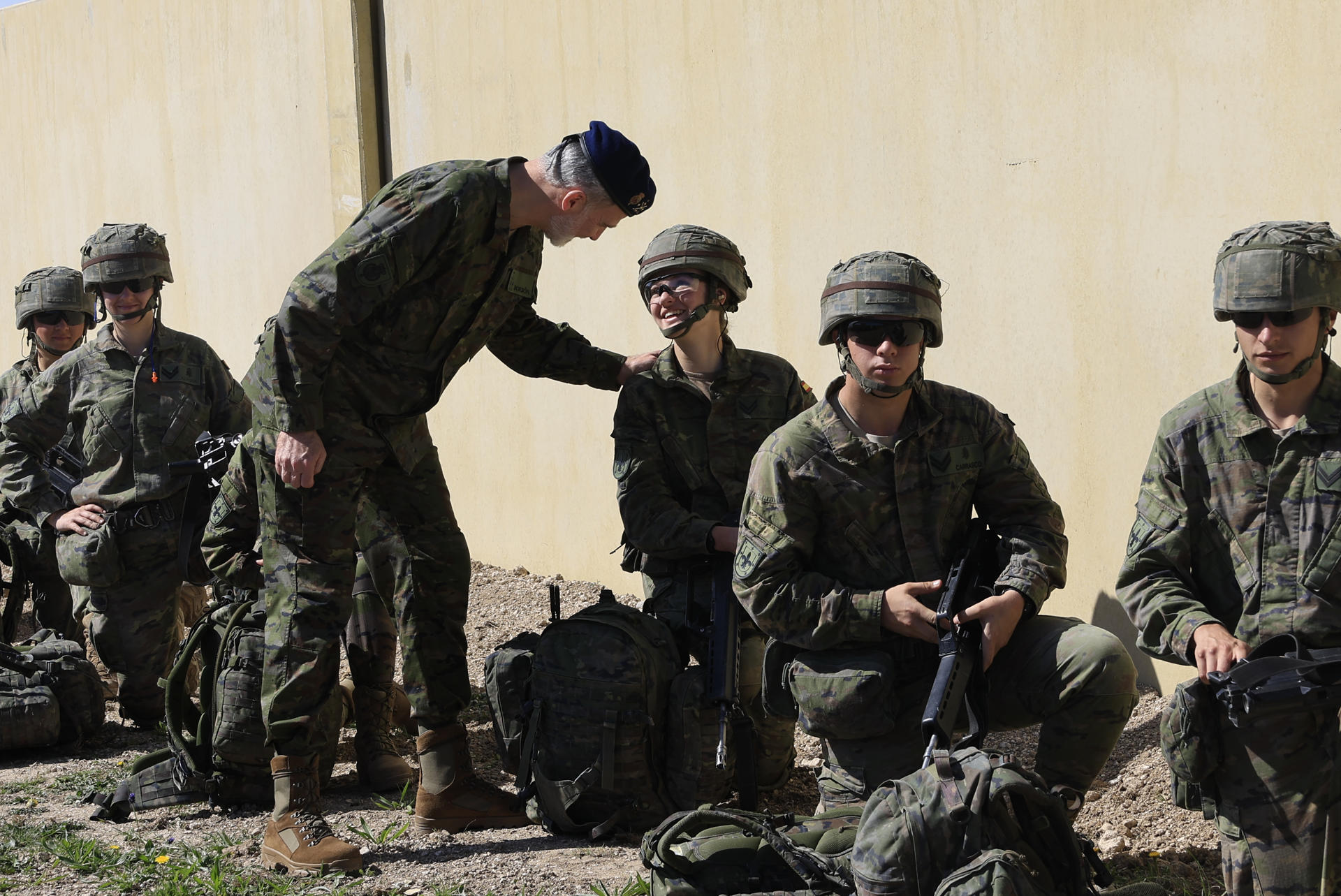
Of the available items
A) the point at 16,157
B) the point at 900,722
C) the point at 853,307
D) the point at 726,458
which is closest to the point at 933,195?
the point at 726,458

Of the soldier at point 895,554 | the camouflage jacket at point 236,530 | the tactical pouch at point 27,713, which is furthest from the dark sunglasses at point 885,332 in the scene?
the tactical pouch at point 27,713

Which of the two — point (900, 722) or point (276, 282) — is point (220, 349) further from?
point (900, 722)

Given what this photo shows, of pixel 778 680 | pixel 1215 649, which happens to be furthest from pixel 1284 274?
pixel 778 680

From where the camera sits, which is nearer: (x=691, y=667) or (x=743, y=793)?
(x=743, y=793)

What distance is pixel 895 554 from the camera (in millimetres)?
3902

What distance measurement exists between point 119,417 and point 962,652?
12.8 ft

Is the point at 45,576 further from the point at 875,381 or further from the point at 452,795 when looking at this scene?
the point at 875,381

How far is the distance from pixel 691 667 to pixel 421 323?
1313 mm

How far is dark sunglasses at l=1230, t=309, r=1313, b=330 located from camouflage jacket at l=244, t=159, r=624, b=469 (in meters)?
2.00

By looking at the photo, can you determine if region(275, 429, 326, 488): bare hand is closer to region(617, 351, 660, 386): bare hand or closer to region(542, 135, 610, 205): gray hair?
region(542, 135, 610, 205): gray hair

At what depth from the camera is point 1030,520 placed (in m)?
3.90

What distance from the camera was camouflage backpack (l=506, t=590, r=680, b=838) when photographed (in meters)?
4.34

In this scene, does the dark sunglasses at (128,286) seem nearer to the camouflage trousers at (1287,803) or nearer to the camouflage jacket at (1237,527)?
the camouflage jacket at (1237,527)

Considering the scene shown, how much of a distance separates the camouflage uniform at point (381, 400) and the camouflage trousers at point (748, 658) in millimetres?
662
